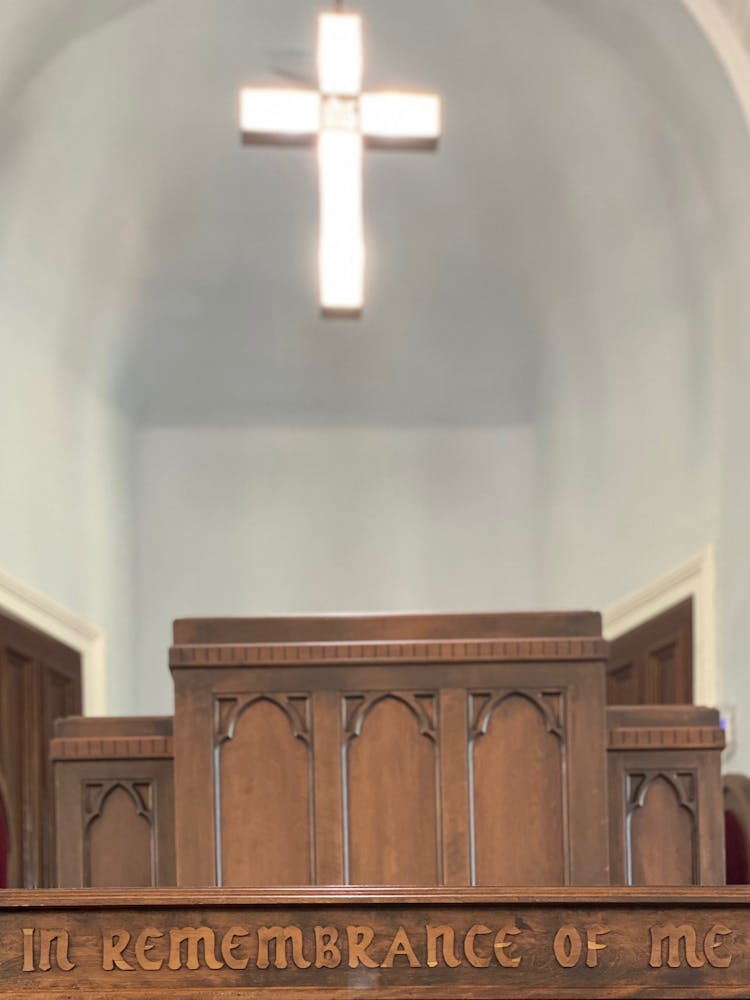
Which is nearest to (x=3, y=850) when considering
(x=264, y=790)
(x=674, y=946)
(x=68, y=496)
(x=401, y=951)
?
(x=68, y=496)

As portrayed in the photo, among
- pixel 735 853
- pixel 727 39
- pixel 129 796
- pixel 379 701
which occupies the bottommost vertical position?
pixel 735 853

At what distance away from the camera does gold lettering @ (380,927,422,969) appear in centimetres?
302

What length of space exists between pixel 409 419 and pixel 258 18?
297 cm

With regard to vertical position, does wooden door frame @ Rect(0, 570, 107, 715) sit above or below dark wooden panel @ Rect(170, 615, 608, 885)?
above

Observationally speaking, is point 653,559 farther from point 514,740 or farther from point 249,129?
point 514,740

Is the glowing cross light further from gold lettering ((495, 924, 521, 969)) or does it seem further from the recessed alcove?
gold lettering ((495, 924, 521, 969))

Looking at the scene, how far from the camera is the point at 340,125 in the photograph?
20.8ft

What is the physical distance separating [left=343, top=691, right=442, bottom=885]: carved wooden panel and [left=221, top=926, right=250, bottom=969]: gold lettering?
0.90m

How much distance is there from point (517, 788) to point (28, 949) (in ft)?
4.88

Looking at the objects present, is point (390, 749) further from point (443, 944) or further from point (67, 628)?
point (67, 628)

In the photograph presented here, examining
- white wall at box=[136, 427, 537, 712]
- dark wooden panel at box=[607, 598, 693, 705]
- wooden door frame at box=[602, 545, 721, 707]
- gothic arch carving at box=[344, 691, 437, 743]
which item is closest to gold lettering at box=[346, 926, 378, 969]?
gothic arch carving at box=[344, 691, 437, 743]

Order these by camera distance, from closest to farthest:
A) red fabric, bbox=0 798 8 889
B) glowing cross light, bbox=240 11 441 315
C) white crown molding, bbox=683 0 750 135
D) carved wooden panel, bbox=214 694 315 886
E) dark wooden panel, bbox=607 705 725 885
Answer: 1. carved wooden panel, bbox=214 694 315 886
2. dark wooden panel, bbox=607 705 725 885
3. white crown molding, bbox=683 0 750 135
4. red fabric, bbox=0 798 8 889
5. glowing cross light, bbox=240 11 441 315

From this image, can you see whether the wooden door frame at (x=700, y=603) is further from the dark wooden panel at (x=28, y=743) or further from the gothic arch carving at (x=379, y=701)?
the dark wooden panel at (x=28, y=743)

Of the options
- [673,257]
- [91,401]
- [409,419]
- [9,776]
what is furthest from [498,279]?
[9,776]
